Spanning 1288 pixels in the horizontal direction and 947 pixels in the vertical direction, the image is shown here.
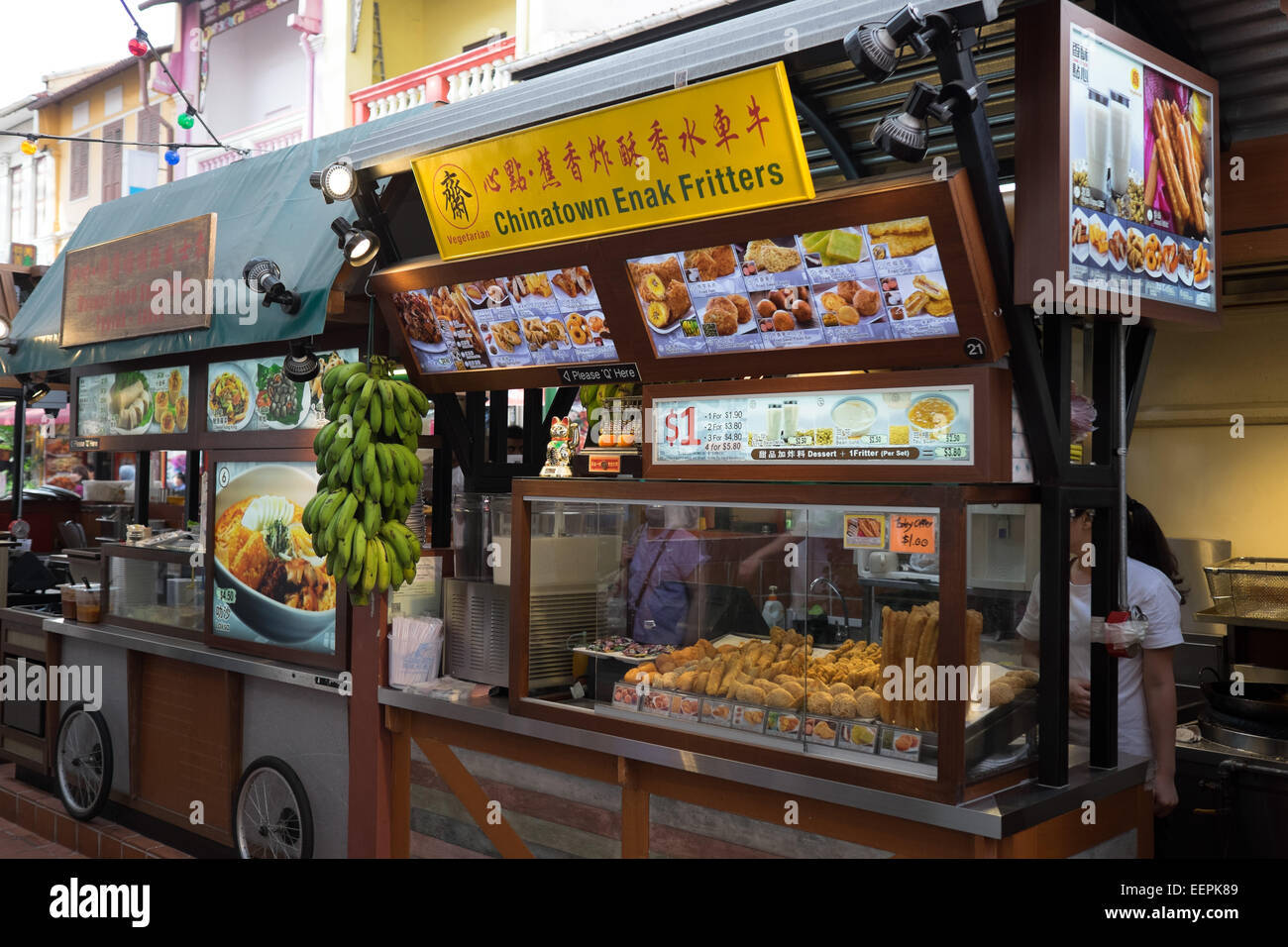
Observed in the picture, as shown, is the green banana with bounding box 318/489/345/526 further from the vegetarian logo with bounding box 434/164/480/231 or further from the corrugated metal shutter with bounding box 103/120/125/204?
the corrugated metal shutter with bounding box 103/120/125/204

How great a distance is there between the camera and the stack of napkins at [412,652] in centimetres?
555

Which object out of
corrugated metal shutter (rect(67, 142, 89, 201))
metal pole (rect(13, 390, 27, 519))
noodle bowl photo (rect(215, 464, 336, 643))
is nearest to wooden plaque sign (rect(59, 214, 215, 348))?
noodle bowl photo (rect(215, 464, 336, 643))

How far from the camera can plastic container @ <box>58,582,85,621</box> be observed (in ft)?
25.7

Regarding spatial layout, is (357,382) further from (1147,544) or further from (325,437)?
(1147,544)

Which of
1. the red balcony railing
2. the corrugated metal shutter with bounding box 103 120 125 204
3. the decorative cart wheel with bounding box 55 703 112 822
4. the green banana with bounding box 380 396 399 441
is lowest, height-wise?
the decorative cart wheel with bounding box 55 703 112 822

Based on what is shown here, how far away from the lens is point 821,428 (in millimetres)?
4035

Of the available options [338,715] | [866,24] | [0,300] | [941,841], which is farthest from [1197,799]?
[0,300]

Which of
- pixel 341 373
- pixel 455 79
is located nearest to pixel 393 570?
pixel 341 373

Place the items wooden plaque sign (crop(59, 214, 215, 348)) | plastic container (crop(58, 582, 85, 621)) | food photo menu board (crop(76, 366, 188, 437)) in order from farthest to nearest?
plastic container (crop(58, 582, 85, 621)) → food photo menu board (crop(76, 366, 188, 437)) → wooden plaque sign (crop(59, 214, 215, 348))

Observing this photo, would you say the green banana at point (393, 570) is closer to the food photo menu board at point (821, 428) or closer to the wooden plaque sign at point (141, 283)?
the food photo menu board at point (821, 428)

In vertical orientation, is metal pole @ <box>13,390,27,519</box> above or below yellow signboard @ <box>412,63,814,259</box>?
below

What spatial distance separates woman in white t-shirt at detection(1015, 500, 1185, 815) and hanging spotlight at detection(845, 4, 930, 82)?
2.00 meters

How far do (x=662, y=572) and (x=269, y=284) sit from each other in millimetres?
2697

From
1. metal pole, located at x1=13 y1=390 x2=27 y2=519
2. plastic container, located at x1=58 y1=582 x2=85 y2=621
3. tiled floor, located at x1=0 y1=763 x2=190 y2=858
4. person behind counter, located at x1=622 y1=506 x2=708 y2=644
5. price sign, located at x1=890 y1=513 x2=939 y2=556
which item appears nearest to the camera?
price sign, located at x1=890 y1=513 x2=939 y2=556
